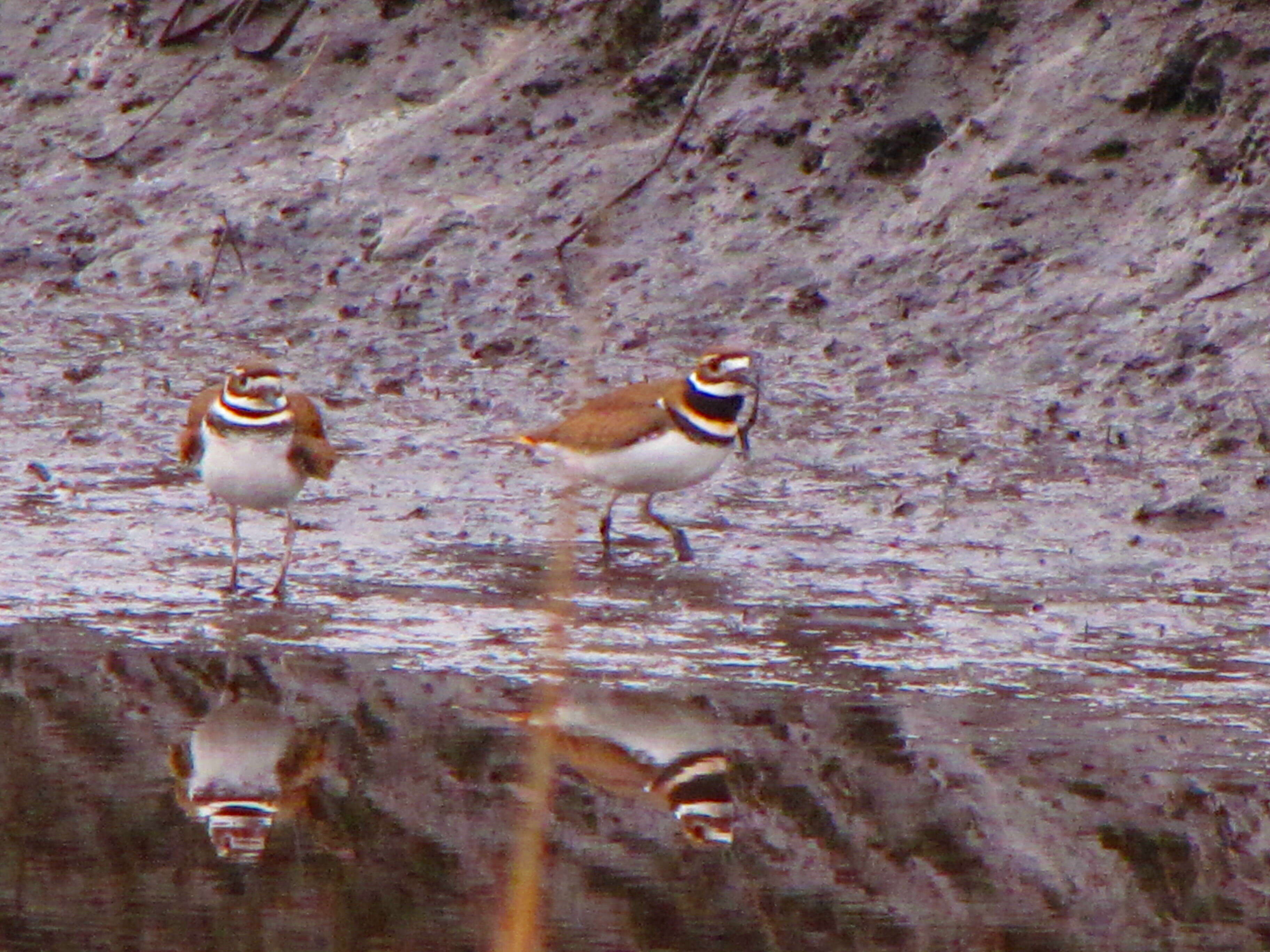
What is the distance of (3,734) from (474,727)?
Result: 4.31 feet

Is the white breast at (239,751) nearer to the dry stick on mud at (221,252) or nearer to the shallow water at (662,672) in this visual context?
the shallow water at (662,672)

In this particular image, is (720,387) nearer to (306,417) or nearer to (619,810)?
(306,417)

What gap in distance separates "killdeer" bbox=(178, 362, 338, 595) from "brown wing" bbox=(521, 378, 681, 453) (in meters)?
1.03

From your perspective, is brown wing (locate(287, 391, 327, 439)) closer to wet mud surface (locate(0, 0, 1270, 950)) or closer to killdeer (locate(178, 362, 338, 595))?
killdeer (locate(178, 362, 338, 595))

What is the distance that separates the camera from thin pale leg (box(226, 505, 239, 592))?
8039 millimetres

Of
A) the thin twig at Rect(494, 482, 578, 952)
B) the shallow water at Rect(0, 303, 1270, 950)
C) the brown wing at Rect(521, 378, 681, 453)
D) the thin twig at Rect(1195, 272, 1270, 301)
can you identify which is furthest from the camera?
the thin twig at Rect(1195, 272, 1270, 301)

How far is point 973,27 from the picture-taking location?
10930 millimetres

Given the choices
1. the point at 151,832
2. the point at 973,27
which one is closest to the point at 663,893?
the point at 151,832

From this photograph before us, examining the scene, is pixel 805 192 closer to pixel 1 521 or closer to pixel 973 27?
pixel 973 27

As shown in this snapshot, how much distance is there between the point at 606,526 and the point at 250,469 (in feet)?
4.96

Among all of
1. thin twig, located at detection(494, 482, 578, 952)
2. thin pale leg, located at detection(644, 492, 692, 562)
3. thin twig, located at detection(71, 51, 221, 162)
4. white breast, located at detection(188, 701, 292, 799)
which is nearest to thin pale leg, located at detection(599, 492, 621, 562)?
thin pale leg, located at detection(644, 492, 692, 562)

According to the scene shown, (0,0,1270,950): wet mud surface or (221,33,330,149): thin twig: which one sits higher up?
(221,33,330,149): thin twig

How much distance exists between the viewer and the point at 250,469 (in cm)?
796

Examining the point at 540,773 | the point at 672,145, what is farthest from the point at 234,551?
the point at 540,773
